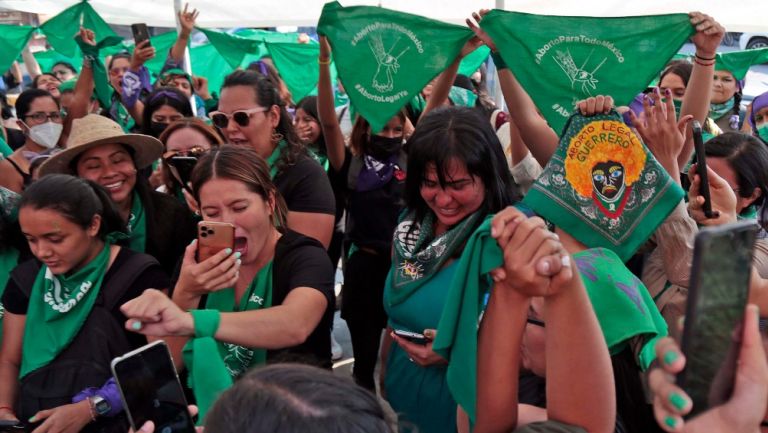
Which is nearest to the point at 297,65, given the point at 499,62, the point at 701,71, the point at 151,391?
the point at 499,62

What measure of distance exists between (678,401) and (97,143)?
2.43 m

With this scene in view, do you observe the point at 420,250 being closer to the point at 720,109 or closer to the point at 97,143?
the point at 97,143

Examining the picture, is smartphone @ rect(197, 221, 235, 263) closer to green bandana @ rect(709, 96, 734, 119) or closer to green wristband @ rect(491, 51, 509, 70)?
green wristband @ rect(491, 51, 509, 70)

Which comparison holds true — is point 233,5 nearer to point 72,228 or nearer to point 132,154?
point 132,154

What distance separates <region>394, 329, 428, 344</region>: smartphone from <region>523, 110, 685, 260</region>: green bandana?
0.49 metres

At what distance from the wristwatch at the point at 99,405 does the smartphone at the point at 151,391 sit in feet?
2.01

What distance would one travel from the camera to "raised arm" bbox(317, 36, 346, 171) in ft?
11.3

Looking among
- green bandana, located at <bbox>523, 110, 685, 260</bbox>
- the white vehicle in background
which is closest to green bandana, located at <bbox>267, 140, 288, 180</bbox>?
green bandana, located at <bbox>523, 110, 685, 260</bbox>

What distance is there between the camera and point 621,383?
4.85 ft

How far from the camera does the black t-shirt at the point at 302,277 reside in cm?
199

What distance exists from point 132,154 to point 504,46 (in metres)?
1.59

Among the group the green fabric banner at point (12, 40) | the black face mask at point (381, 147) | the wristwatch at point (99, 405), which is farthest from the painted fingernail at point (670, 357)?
the green fabric banner at point (12, 40)

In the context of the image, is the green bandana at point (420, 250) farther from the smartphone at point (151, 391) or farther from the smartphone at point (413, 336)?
the smartphone at point (151, 391)

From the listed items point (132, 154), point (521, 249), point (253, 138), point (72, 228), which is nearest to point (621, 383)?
point (521, 249)
